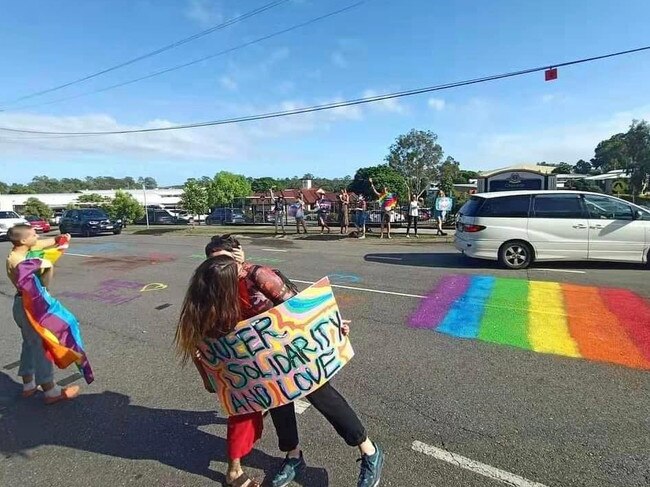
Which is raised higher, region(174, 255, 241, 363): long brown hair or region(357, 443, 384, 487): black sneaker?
region(174, 255, 241, 363): long brown hair

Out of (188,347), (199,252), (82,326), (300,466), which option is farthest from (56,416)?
(199,252)

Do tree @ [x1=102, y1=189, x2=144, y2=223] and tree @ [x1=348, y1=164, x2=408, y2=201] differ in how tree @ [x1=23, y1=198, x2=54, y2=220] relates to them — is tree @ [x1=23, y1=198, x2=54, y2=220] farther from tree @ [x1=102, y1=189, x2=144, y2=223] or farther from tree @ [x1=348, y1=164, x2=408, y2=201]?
tree @ [x1=348, y1=164, x2=408, y2=201]

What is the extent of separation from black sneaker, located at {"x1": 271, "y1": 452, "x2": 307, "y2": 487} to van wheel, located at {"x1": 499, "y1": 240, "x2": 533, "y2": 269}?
295 inches

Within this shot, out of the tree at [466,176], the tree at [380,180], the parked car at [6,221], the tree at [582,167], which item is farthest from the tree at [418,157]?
the tree at [582,167]

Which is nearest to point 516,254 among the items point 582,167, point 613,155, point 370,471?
point 370,471

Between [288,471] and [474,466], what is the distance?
46.4 inches

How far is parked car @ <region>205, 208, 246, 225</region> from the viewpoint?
29859 millimetres

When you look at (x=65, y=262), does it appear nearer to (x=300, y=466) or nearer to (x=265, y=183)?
(x=300, y=466)

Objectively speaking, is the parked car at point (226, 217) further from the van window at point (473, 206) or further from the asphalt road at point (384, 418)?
the asphalt road at point (384, 418)

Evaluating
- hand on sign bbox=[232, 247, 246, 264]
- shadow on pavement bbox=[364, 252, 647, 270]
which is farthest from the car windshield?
hand on sign bbox=[232, 247, 246, 264]

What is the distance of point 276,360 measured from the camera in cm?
222

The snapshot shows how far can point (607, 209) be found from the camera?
332 inches

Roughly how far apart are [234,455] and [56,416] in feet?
6.35

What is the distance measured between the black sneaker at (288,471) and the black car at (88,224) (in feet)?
75.5
